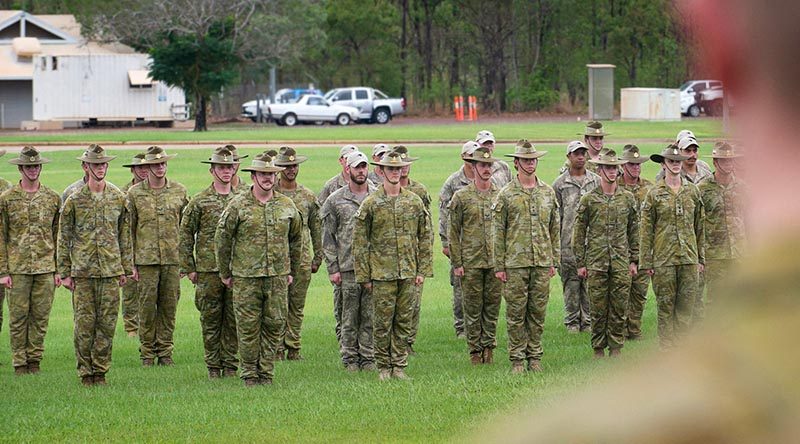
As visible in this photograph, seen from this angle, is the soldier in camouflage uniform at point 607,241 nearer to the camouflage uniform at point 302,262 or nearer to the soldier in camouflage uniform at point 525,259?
the soldier in camouflage uniform at point 525,259

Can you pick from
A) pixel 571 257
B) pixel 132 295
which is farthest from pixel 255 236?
pixel 571 257

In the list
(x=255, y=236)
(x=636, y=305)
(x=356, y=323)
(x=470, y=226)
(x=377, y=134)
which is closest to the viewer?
(x=255, y=236)

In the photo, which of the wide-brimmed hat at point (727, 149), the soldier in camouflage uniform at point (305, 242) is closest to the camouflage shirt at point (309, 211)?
the soldier in camouflage uniform at point (305, 242)

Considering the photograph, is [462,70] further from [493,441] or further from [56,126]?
[493,441]

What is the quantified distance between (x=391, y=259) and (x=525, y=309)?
1.50 metres

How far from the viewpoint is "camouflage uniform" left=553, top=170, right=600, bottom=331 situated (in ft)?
54.2

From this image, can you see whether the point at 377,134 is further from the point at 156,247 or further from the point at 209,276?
the point at 209,276

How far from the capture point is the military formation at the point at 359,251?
13250mm

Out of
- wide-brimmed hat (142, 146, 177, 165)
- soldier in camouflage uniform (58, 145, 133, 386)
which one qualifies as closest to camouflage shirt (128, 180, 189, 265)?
wide-brimmed hat (142, 146, 177, 165)

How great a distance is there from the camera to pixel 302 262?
50.2 feet

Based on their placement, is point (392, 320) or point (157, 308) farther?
point (157, 308)

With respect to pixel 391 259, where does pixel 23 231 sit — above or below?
above

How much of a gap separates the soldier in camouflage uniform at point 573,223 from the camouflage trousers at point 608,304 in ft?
3.86

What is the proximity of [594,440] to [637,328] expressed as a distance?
15.1m
